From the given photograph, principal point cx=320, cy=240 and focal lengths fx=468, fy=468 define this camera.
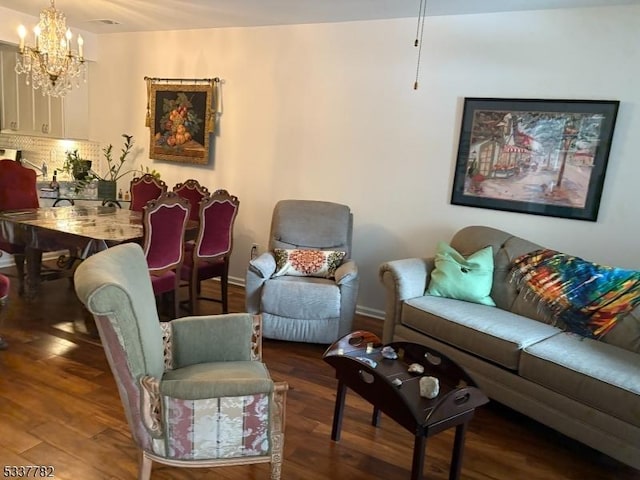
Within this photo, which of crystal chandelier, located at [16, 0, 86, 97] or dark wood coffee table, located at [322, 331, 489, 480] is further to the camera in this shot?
crystal chandelier, located at [16, 0, 86, 97]

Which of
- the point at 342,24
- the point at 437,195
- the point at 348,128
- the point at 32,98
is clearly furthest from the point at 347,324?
→ the point at 32,98

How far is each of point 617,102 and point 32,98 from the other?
18.6 ft

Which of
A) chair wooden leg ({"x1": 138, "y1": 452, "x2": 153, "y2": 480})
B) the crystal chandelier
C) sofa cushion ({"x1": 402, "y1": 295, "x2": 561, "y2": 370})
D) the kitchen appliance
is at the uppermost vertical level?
the crystal chandelier

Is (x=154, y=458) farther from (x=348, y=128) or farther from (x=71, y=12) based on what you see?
(x=71, y=12)

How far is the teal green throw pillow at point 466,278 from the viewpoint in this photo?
10.4 ft

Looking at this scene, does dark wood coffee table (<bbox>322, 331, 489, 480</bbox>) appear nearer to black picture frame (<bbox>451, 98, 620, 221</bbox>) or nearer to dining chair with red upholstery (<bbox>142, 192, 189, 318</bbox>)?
dining chair with red upholstery (<bbox>142, 192, 189, 318</bbox>)

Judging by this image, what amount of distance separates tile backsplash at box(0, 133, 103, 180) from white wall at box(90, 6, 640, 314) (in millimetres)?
594

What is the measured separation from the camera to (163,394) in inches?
66.6

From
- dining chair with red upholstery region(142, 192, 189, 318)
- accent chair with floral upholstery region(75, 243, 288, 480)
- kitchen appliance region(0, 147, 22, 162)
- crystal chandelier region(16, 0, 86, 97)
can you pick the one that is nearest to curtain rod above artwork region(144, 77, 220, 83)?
crystal chandelier region(16, 0, 86, 97)

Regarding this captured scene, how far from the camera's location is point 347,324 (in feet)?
11.4

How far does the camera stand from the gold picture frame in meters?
4.71

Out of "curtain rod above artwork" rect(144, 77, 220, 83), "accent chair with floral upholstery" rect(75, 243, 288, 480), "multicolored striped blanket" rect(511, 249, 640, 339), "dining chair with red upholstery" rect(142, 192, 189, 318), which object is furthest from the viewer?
"curtain rod above artwork" rect(144, 77, 220, 83)

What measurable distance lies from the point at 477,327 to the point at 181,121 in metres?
3.59

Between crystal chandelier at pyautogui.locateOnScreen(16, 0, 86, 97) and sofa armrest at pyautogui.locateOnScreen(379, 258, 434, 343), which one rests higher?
crystal chandelier at pyautogui.locateOnScreen(16, 0, 86, 97)
